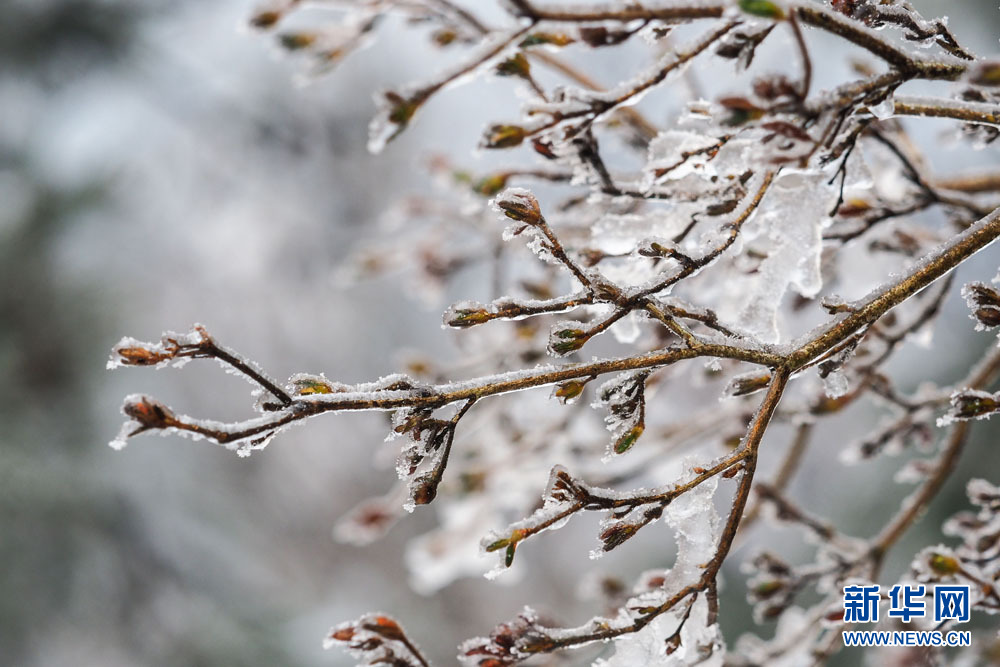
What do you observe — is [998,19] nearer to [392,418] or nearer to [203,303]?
[392,418]

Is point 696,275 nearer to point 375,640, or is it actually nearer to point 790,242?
point 790,242

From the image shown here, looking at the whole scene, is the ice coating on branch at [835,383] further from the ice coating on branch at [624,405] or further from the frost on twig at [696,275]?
the ice coating on branch at [624,405]

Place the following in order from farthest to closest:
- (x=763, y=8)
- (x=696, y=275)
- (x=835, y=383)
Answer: (x=696, y=275) < (x=835, y=383) < (x=763, y=8)

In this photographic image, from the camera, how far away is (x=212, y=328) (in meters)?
7.72

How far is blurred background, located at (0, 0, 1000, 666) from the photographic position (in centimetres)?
477

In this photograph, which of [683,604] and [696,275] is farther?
[696,275]

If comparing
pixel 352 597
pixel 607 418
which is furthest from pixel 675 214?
pixel 352 597

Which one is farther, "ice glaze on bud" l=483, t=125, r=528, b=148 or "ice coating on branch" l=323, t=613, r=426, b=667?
"ice coating on branch" l=323, t=613, r=426, b=667

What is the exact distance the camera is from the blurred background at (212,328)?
477 cm

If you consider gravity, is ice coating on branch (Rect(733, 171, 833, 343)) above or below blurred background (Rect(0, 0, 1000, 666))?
below

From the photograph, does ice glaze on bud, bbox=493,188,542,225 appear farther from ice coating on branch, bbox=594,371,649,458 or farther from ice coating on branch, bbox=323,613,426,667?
ice coating on branch, bbox=323,613,426,667

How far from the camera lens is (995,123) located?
2.87ft

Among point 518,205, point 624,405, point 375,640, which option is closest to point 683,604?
point 624,405

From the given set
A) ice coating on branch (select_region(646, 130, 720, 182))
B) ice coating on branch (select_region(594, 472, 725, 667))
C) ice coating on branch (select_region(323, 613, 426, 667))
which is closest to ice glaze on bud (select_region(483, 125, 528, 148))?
ice coating on branch (select_region(646, 130, 720, 182))
